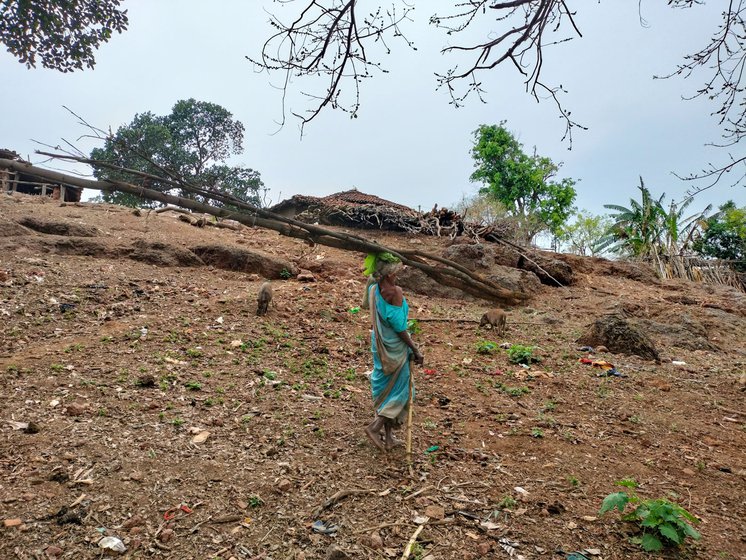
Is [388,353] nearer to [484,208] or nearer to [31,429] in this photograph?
[31,429]

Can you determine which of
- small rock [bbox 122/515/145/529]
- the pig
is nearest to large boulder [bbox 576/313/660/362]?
the pig

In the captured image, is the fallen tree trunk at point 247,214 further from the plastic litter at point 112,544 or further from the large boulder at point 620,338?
the large boulder at point 620,338

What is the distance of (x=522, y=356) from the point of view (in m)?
6.63

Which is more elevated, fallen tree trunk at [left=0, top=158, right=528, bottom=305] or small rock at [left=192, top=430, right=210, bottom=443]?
fallen tree trunk at [left=0, top=158, right=528, bottom=305]

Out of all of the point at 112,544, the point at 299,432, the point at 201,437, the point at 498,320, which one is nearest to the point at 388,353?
the point at 299,432

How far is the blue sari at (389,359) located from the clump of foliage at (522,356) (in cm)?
288

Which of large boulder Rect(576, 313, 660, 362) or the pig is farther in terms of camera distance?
the pig

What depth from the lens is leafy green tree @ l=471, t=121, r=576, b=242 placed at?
1153 inches

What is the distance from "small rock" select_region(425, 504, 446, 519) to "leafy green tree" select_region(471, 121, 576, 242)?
89.4 ft

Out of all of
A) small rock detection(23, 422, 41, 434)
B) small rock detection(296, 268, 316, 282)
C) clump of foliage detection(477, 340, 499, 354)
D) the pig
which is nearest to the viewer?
small rock detection(23, 422, 41, 434)

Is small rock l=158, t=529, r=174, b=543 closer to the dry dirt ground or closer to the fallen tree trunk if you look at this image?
the dry dirt ground

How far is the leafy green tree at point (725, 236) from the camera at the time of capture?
76.9 feet

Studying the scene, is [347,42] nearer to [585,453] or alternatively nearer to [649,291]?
[585,453]

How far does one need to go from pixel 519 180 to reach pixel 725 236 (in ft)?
34.5
